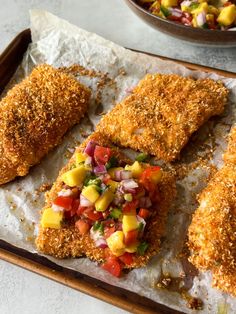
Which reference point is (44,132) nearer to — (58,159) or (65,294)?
(58,159)

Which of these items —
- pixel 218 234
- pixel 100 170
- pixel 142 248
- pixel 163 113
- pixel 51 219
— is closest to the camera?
pixel 218 234

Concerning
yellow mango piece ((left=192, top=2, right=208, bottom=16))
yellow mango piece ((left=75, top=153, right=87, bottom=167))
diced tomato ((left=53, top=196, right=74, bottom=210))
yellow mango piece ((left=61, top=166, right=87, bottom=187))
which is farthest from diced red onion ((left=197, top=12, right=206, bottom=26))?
diced tomato ((left=53, top=196, right=74, bottom=210))

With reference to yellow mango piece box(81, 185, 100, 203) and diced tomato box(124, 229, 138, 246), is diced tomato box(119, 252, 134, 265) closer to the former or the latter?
diced tomato box(124, 229, 138, 246)

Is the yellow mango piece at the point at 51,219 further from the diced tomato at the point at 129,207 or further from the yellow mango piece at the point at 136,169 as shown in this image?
the yellow mango piece at the point at 136,169

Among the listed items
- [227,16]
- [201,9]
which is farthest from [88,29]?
[227,16]

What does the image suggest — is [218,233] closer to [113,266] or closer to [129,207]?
[129,207]

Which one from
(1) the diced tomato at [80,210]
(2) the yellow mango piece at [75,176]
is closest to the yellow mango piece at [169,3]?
(2) the yellow mango piece at [75,176]
